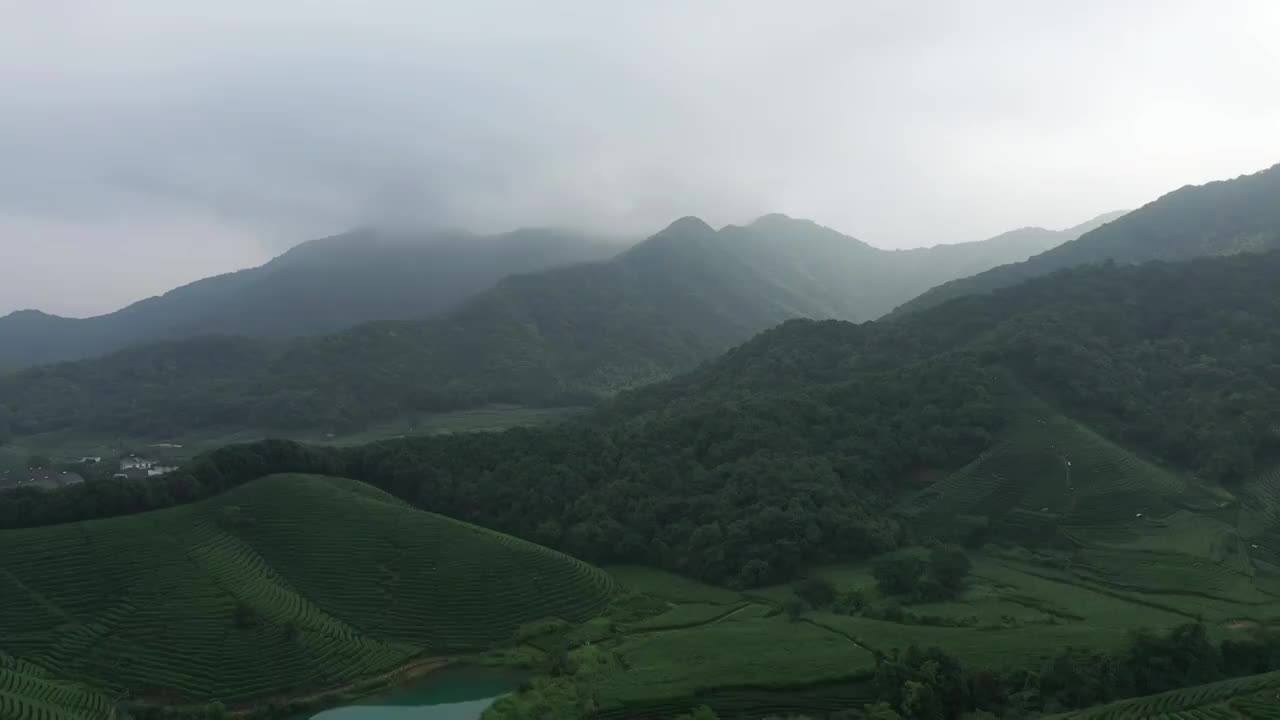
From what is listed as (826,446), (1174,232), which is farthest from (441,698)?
(1174,232)

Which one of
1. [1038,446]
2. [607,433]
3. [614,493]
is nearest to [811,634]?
[614,493]

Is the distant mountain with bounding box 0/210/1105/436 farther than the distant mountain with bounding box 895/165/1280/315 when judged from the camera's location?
Yes

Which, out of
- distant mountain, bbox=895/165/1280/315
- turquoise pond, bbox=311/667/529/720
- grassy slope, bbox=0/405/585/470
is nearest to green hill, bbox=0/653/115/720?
turquoise pond, bbox=311/667/529/720

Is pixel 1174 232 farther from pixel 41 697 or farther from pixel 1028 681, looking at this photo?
pixel 41 697

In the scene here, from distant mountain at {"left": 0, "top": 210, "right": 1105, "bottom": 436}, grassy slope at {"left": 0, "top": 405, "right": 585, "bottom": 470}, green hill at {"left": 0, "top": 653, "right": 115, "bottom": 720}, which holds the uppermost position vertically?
distant mountain at {"left": 0, "top": 210, "right": 1105, "bottom": 436}

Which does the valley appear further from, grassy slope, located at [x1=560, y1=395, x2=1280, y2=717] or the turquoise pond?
the turquoise pond

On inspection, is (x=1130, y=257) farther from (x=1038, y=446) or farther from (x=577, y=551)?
(x=577, y=551)

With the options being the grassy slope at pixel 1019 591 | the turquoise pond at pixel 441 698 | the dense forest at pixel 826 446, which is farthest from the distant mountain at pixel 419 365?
the turquoise pond at pixel 441 698
